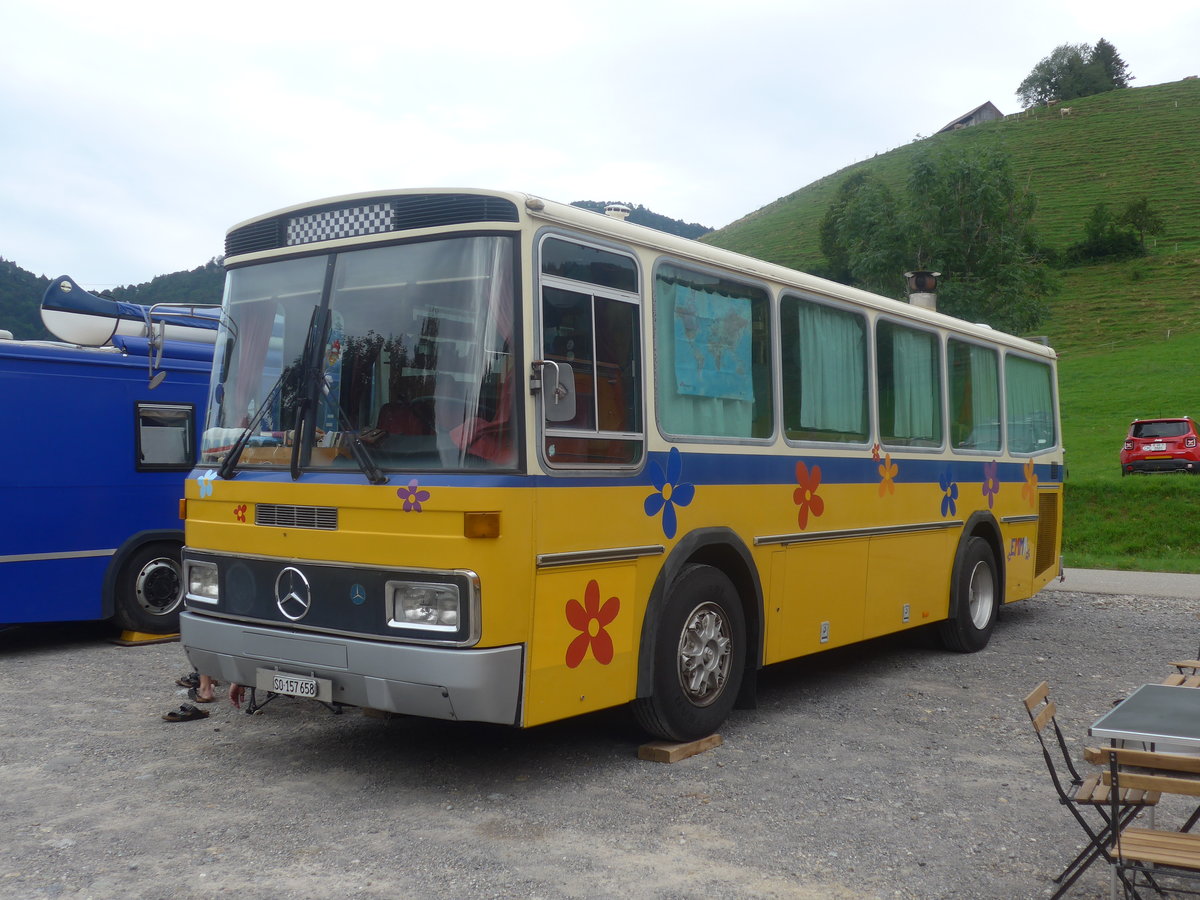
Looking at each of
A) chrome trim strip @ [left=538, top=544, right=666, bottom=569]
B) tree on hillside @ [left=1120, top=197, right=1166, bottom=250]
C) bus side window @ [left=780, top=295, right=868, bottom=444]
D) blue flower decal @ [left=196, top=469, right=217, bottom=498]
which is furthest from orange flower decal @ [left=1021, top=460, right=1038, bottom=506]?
tree on hillside @ [left=1120, top=197, right=1166, bottom=250]

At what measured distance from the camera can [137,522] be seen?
9.59 meters

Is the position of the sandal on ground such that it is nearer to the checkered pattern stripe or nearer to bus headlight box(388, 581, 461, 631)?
bus headlight box(388, 581, 461, 631)

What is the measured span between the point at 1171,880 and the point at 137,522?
8.04 meters

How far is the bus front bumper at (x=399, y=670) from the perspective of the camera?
4965mm

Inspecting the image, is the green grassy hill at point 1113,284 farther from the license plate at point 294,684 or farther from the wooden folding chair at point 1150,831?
the license plate at point 294,684

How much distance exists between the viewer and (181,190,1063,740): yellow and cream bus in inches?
202

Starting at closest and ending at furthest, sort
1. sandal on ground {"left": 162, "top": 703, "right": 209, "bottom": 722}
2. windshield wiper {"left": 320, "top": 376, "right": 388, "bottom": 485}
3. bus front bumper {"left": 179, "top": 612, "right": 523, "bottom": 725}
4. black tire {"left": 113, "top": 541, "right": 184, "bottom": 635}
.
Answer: bus front bumper {"left": 179, "top": 612, "right": 523, "bottom": 725}, windshield wiper {"left": 320, "top": 376, "right": 388, "bottom": 485}, sandal on ground {"left": 162, "top": 703, "right": 209, "bottom": 722}, black tire {"left": 113, "top": 541, "right": 184, "bottom": 635}

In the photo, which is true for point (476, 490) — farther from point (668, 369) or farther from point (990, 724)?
point (990, 724)

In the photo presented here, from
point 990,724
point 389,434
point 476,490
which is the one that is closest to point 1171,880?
point 990,724

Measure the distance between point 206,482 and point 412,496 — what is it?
1.46 meters

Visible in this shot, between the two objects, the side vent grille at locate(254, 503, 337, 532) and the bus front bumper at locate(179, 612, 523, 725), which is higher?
the side vent grille at locate(254, 503, 337, 532)

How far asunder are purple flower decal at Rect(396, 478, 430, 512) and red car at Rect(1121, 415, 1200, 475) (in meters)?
23.3

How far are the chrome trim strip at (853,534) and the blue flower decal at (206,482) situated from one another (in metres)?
3.05

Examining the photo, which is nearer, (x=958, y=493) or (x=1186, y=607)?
(x=958, y=493)
